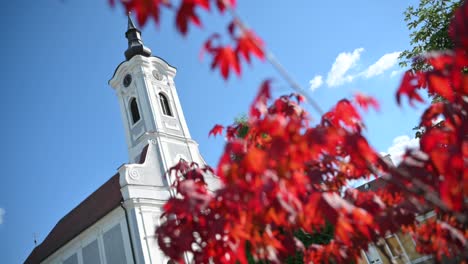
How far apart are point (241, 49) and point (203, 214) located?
207cm

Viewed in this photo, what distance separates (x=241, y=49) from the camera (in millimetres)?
1719

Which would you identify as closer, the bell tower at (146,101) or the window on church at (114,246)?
the window on church at (114,246)

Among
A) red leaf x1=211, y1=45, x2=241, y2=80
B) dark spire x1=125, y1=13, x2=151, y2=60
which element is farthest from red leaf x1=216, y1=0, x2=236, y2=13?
dark spire x1=125, y1=13, x2=151, y2=60

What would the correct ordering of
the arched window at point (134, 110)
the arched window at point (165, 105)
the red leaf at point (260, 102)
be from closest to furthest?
the red leaf at point (260, 102) → the arched window at point (134, 110) → the arched window at point (165, 105)

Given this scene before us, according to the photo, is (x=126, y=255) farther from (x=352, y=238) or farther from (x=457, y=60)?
(x=457, y=60)

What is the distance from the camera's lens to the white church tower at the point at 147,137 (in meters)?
14.8

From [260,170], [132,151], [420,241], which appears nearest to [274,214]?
[260,170]

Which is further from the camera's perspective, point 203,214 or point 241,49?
point 203,214

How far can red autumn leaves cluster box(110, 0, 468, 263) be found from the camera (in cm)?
184

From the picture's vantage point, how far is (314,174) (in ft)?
8.77

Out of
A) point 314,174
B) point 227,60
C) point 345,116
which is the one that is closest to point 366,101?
point 345,116

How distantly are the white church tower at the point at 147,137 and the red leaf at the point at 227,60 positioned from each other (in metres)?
13.9

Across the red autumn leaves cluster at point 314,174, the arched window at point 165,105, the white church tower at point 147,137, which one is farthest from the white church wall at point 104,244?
the red autumn leaves cluster at point 314,174

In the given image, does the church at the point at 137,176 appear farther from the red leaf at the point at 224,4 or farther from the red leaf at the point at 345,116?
the red leaf at the point at 224,4
